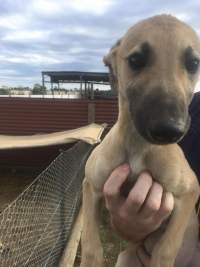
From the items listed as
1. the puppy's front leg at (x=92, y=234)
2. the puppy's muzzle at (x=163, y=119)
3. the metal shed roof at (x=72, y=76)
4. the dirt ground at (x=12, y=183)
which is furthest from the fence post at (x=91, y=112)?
the puppy's muzzle at (x=163, y=119)

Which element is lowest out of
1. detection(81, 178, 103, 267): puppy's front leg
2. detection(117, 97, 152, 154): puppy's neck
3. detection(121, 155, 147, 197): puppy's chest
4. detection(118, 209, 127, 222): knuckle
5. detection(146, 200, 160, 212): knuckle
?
detection(81, 178, 103, 267): puppy's front leg

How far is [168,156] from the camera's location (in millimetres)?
2475

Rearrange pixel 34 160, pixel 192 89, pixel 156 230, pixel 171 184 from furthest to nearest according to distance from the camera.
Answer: pixel 34 160 → pixel 156 230 → pixel 171 184 → pixel 192 89

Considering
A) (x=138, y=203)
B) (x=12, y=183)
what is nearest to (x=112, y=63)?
(x=138, y=203)

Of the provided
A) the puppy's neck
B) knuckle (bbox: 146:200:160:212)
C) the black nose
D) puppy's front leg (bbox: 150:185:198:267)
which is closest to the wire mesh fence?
puppy's front leg (bbox: 150:185:198:267)

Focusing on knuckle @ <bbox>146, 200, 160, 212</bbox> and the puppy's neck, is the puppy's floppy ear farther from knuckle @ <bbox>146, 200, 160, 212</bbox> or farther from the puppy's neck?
knuckle @ <bbox>146, 200, 160, 212</bbox>

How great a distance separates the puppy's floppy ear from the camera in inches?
104

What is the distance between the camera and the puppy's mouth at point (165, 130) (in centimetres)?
188

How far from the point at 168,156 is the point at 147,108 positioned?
53 cm

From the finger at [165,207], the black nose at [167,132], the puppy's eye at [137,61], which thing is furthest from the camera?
the finger at [165,207]

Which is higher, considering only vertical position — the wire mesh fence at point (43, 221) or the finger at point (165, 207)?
the finger at point (165, 207)

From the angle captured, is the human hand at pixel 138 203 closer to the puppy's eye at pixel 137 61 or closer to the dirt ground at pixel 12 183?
the puppy's eye at pixel 137 61

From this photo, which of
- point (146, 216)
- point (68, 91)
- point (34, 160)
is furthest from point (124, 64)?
point (68, 91)

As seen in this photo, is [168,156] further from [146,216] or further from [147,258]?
[147,258]
